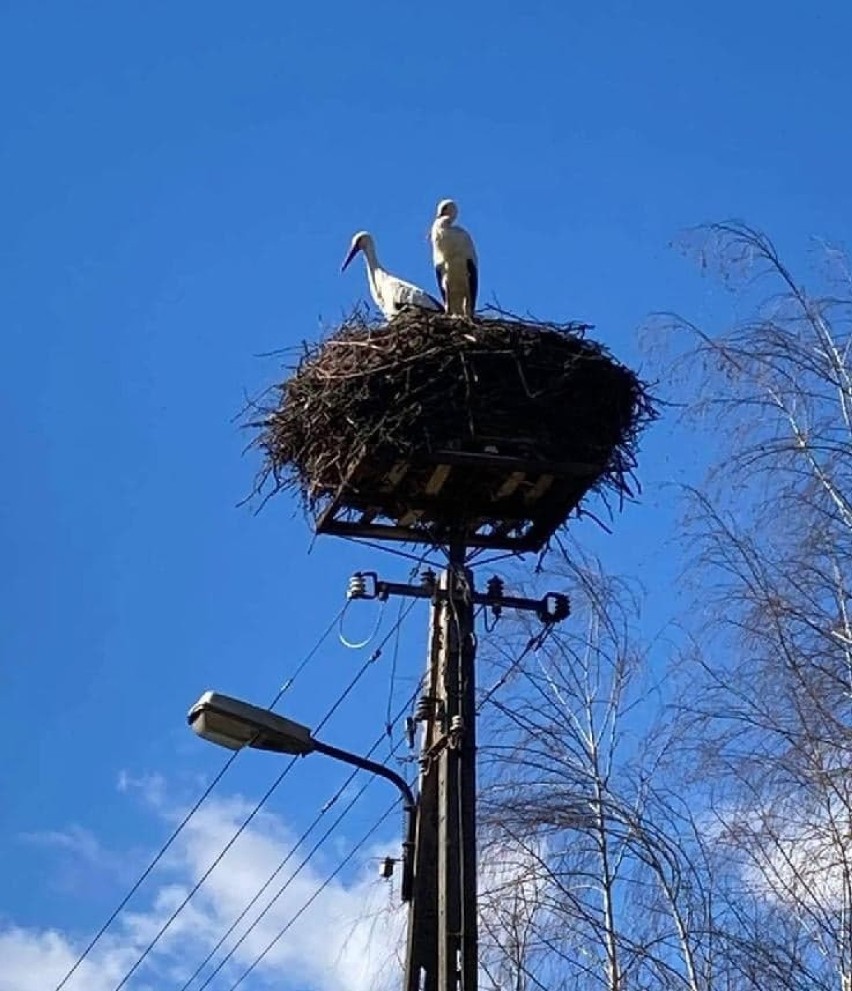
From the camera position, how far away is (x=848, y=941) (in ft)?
25.7

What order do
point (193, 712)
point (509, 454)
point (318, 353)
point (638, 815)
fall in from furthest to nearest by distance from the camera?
1. point (638, 815)
2. point (318, 353)
3. point (509, 454)
4. point (193, 712)

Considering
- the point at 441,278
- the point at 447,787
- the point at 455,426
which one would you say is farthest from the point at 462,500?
the point at 441,278

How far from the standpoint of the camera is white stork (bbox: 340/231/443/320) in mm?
9508

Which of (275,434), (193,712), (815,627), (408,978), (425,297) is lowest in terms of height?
(408,978)

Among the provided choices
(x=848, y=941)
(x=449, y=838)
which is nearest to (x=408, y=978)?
(x=449, y=838)

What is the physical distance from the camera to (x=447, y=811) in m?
7.04

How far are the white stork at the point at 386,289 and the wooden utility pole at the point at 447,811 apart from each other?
1.81m

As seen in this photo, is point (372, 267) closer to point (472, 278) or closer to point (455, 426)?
point (472, 278)

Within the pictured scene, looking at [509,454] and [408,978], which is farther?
[509,454]

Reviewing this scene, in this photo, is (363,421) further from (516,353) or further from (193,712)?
(193,712)

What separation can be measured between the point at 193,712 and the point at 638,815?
2.84m

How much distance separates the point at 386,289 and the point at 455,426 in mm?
2491

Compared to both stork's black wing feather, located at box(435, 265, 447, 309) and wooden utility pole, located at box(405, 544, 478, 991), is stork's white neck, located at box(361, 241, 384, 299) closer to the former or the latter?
stork's black wing feather, located at box(435, 265, 447, 309)

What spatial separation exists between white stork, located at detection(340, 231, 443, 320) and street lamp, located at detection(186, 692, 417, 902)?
7.48ft
